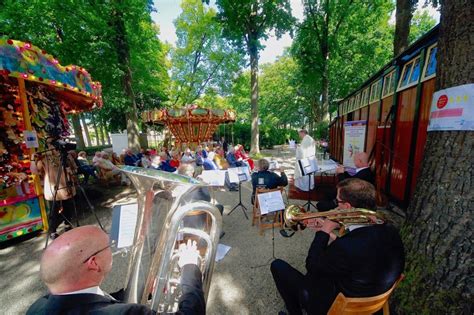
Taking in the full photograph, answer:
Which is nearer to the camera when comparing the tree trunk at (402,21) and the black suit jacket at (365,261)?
the black suit jacket at (365,261)

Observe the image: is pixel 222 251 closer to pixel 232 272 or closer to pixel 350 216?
pixel 232 272

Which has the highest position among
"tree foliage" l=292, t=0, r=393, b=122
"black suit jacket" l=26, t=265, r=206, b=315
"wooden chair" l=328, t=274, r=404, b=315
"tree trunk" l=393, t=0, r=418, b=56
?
"tree foliage" l=292, t=0, r=393, b=122

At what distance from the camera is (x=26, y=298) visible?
2773 mm

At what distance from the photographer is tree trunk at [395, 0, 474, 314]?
1695 millimetres

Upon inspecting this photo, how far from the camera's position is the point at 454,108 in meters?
1.72

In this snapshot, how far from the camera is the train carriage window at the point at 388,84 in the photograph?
5643 millimetres

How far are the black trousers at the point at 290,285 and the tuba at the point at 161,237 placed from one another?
2.82ft

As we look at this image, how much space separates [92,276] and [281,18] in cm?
1510

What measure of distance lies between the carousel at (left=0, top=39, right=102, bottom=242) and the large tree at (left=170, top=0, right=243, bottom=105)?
54.3 ft

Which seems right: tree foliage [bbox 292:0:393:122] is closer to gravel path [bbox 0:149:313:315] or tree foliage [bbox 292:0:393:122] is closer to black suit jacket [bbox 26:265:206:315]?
gravel path [bbox 0:149:313:315]

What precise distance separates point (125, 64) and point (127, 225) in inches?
403

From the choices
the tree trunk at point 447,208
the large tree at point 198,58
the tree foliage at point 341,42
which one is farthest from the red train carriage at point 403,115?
the large tree at point 198,58

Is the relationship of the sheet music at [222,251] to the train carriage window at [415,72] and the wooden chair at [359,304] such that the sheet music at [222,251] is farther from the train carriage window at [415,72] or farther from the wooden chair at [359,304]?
the train carriage window at [415,72]

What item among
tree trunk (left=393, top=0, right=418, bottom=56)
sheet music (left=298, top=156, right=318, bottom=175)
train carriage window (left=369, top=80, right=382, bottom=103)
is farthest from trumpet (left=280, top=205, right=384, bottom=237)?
tree trunk (left=393, top=0, right=418, bottom=56)
